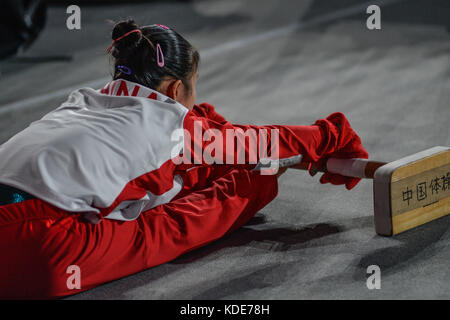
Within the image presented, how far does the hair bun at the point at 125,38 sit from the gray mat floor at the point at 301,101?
1.64 ft

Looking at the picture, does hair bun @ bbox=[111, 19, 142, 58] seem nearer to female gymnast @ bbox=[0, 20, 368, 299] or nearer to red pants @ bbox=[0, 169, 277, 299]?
female gymnast @ bbox=[0, 20, 368, 299]

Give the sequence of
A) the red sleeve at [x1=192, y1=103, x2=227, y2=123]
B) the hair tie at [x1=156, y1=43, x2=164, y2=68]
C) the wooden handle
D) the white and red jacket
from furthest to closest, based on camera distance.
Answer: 1. the red sleeve at [x1=192, y1=103, x2=227, y2=123]
2. the wooden handle
3. the hair tie at [x1=156, y1=43, x2=164, y2=68]
4. the white and red jacket

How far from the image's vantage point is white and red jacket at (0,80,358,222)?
1.29 meters

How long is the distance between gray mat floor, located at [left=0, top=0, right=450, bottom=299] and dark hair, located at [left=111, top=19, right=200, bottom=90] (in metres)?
0.44

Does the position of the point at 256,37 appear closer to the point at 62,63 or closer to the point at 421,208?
the point at 62,63

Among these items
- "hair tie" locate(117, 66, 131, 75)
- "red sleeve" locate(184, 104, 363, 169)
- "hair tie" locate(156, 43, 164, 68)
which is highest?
"hair tie" locate(156, 43, 164, 68)

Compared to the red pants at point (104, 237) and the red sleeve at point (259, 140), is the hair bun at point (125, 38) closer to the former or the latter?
the red sleeve at point (259, 140)

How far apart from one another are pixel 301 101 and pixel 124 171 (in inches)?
67.6

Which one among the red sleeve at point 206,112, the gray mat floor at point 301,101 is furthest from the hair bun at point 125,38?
the gray mat floor at point 301,101

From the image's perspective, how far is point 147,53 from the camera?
4.60 feet

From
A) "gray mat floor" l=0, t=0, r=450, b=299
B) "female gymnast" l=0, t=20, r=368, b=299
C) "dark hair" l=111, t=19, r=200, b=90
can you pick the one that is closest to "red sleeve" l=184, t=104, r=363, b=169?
"female gymnast" l=0, t=20, r=368, b=299

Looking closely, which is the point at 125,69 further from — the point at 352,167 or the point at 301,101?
the point at 301,101

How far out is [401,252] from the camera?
1.54 metres
